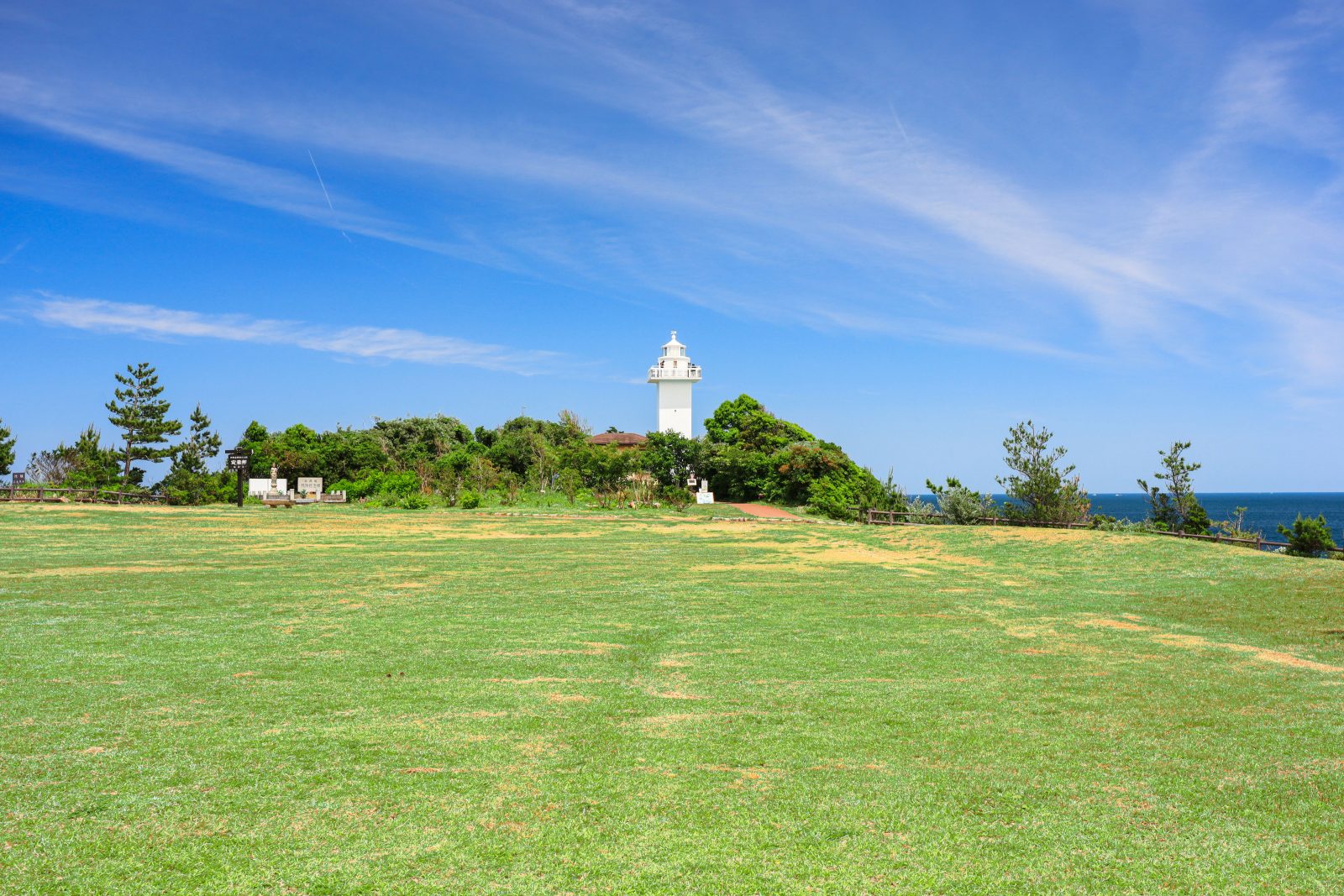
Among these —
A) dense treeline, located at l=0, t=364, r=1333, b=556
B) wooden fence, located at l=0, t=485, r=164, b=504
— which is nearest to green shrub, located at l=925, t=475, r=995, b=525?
dense treeline, located at l=0, t=364, r=1333, b=556

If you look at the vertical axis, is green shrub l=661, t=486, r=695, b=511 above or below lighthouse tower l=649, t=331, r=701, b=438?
below

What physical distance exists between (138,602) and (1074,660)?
1128 cm

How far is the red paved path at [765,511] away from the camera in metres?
34.4

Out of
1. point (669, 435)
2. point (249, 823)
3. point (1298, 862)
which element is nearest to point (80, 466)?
point (669, 435)

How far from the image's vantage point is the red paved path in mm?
34438

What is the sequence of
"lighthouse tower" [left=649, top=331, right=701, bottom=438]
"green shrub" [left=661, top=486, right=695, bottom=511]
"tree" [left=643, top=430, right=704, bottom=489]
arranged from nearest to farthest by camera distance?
"green shrub" [left=661, top=486, right=695, bottom=511] → "tree" [left=643, top=430, right=704, bottom=489] → "lighthouse tower" [left=649, top=331, right=701, bottom=438]

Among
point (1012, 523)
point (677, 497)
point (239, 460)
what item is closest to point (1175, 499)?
point (1012, 523)

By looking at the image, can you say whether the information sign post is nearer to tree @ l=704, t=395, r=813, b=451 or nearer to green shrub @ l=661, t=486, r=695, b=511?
green shrub @ l=661, t=486, r=695, b=511

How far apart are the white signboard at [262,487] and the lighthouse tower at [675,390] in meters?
22.4

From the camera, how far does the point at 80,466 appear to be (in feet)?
130

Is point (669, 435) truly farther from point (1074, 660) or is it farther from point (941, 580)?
point (1074, 660)

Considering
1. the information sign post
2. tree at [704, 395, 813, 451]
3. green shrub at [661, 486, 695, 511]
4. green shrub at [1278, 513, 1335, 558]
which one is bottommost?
green shrub at [1278, 513, 1335, 558]

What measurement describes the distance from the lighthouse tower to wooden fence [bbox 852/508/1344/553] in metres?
22.2

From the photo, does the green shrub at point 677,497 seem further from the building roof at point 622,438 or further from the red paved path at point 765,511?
the building roof at point 622,438
